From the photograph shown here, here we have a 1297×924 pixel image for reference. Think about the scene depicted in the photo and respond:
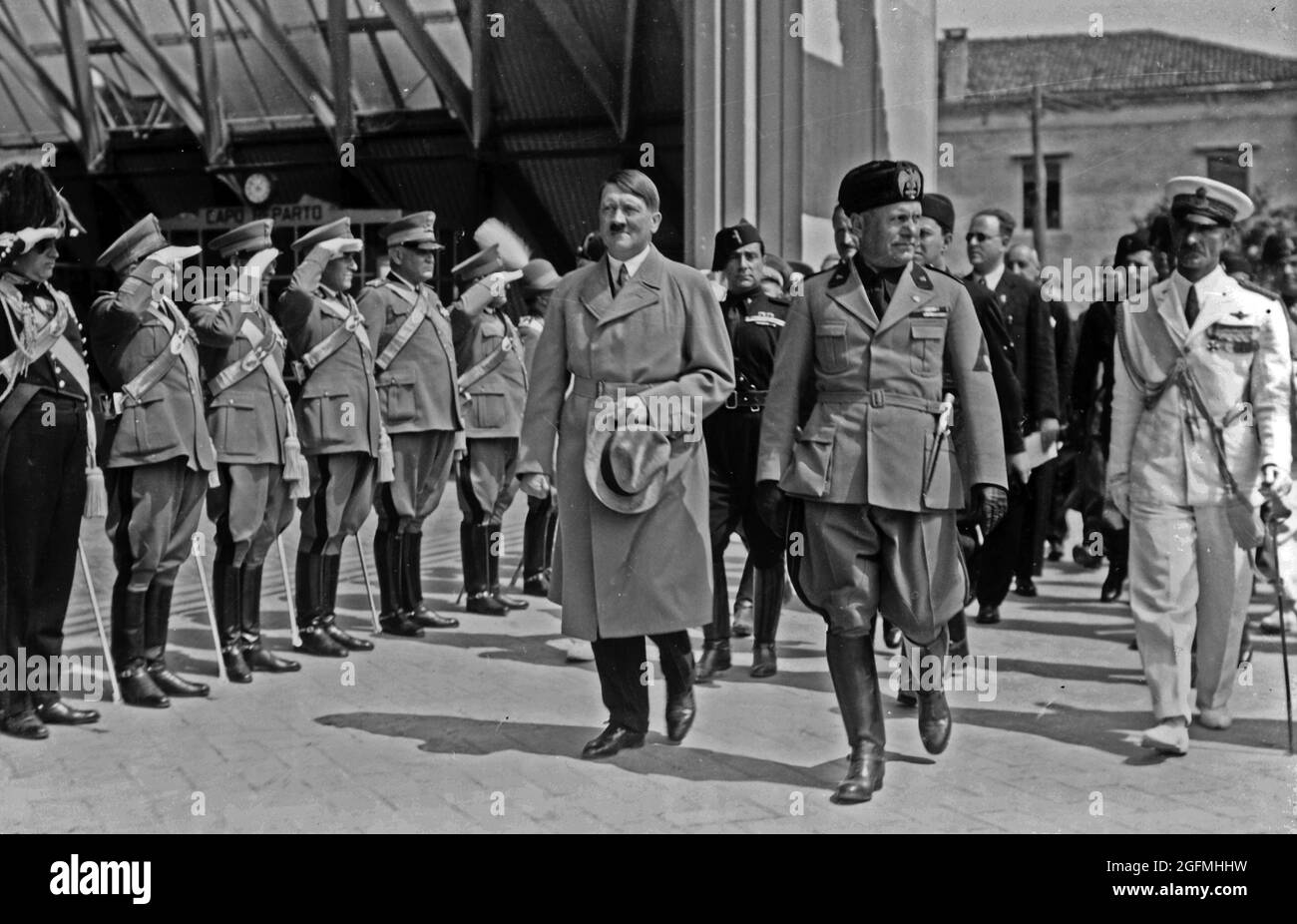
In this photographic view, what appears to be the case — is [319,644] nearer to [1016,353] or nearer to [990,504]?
[1016,353]

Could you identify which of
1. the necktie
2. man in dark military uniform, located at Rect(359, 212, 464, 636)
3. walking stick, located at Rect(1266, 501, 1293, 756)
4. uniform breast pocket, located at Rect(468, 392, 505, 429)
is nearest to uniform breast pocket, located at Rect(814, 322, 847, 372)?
the necktie

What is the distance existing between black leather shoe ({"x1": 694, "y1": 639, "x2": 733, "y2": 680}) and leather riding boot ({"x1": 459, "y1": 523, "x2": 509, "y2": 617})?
225 cm

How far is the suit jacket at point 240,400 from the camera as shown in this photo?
7.82m

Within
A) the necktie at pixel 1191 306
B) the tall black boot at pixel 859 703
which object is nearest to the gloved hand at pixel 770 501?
the tall black boot at pixel 859 703

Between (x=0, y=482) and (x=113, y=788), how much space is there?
1.47m

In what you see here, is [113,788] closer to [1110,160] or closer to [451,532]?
[451,532]

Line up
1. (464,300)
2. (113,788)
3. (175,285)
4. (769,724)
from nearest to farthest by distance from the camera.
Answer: (113,788)
(769,724)
(175,285)
(464,300)

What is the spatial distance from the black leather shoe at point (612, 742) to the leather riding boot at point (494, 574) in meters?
3.76

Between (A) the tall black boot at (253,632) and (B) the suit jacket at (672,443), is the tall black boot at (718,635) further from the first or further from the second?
(A) the tall black boot at (253,632)

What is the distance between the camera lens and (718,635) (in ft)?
26.2

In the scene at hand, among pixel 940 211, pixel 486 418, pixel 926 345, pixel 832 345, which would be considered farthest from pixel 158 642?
pixel 940 211

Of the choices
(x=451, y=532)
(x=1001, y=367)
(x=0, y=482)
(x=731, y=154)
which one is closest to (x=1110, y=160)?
(x=451, y=532)
